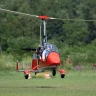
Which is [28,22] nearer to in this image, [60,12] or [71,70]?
[60,12]

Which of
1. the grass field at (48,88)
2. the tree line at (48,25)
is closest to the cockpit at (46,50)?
the grass field at (48,88)

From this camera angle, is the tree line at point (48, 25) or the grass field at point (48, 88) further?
the tree line at point (48, 25)

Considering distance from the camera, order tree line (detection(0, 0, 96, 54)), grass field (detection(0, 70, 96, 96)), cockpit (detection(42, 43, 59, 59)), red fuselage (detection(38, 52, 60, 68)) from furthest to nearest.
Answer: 1. tree line (detection(0, 0, 96, 54))
2. cockpit (detection(42, 43, 59, 59))
3. red fuselage (detection(38, 52, 60, 68))
4. grass field (detection(0, 70, 96, 96))

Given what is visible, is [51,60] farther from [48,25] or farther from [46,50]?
[48,25]

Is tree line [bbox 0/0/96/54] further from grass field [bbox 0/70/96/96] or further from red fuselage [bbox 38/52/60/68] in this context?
red fuselage [bbox 38/52/60/68]

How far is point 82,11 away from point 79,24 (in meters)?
11.3

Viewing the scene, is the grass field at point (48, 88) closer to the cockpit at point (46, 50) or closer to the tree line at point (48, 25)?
the cockpit at point (46, 50)

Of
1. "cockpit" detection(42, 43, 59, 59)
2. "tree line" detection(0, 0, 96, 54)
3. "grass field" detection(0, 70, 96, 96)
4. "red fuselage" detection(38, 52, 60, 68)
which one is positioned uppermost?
"tree line" detection(0, 0, 96, 54)

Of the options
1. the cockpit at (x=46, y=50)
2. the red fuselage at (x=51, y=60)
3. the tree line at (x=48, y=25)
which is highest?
the tree line at (x=48, y=25)

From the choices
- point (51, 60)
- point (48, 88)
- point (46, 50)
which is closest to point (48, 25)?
point (46, 50)

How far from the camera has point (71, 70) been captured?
4662cm

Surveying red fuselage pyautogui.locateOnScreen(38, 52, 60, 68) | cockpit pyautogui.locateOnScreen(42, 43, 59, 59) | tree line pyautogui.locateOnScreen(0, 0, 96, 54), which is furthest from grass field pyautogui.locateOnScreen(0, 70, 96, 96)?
tree line pyautogui.locateOnScreen(0, 0, 96, 54)

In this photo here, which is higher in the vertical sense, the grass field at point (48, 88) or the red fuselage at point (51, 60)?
the red fuselage at point (51, 60)

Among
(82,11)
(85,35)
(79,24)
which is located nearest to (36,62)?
(79,24)
